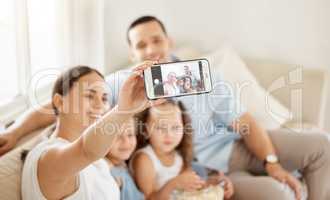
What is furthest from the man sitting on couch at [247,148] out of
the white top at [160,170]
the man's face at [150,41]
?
the white top at [160,170]

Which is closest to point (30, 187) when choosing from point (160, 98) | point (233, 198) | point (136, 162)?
point (160, 98)

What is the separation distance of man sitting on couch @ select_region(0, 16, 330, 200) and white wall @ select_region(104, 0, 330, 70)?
0.49m

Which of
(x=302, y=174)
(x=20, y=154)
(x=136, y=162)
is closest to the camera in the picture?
(x=20, y=154)

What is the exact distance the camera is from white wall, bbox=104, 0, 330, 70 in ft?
8.72

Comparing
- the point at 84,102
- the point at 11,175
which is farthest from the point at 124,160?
the point at 11,175

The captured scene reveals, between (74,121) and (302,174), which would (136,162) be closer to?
(74,121)

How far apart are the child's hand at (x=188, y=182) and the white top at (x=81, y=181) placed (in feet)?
0.97

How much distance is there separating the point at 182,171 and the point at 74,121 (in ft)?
1.70

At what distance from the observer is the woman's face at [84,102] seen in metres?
1.42

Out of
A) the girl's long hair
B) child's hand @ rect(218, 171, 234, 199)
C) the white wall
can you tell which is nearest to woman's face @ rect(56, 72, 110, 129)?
the girl's long hair

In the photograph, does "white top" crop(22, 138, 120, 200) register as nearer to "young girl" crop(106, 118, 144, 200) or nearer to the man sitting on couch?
"young girl" crop(106, 118, 144, 200)

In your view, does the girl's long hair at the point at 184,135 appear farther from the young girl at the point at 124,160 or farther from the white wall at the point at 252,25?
the white wall at the point at 252,25

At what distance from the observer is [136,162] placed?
1730 millimetres

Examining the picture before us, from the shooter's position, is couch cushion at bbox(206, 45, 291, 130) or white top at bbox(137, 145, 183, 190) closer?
white top at bbox(137, 145, 183, 190)
